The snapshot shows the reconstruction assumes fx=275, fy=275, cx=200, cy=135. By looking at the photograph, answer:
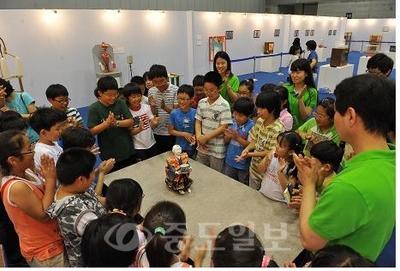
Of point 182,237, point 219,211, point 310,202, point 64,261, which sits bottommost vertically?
point 64,261

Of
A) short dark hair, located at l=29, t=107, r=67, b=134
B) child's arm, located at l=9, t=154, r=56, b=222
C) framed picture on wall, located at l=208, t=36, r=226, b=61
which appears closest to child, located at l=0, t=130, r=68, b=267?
child's arm, located at l=9, t=154, r=56, b=222

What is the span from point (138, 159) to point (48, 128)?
40.2 inches

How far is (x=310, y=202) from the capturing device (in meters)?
1.11

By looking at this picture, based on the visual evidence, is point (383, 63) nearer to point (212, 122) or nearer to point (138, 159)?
point (212, 122)

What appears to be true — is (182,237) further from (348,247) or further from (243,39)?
(243,39)

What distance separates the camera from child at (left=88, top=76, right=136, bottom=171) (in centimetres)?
236

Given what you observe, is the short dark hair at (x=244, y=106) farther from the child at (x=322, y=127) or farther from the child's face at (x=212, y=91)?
the child at (x=322, y=127)

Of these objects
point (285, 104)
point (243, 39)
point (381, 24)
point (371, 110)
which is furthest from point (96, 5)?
point (381, 24)

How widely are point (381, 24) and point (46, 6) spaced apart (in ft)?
52.4

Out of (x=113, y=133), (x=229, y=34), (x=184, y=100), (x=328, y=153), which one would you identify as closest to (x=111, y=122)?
(x=113, y=133)

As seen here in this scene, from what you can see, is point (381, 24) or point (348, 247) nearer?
point (348, 247)

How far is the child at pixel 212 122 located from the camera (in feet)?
8.09

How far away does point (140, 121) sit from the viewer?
8.59 feet

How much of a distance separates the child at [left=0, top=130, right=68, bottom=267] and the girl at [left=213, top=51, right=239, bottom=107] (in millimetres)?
2207
